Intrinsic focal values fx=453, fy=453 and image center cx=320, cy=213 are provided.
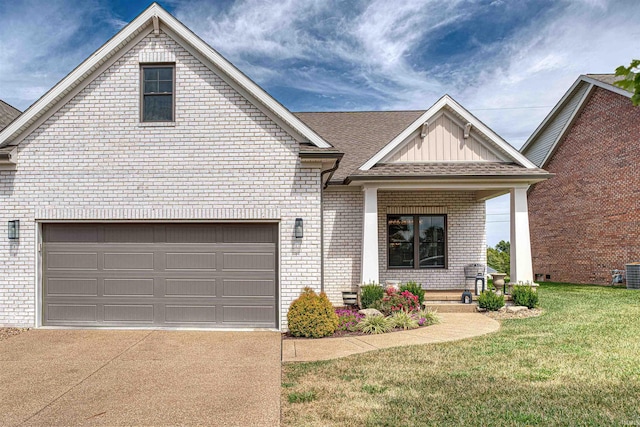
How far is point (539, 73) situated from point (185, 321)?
54.9 feet

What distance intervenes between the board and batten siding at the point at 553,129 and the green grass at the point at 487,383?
1379 cm

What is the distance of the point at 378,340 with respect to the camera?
8547 millimetres

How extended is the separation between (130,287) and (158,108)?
395 cm

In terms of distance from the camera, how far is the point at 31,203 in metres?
9.76

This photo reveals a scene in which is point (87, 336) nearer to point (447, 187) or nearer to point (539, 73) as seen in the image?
point (447, 187)

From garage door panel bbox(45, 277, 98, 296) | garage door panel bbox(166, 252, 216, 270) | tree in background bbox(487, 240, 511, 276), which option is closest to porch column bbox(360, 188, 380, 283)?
garage door panel bbox(166, 252, 216, 270)

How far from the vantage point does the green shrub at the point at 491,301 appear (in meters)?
11.6

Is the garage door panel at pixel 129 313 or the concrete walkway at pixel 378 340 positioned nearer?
the concrete walkway at pixel 378 340

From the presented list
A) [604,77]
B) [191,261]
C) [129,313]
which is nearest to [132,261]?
[129,313]

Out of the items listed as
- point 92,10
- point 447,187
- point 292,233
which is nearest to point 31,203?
point 292,233

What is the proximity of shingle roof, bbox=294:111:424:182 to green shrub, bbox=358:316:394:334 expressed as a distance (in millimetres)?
4742

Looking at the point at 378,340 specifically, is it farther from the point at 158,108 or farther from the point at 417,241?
the point at 158,108

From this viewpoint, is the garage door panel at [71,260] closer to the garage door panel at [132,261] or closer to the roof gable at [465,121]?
the garage door panel at [132,261]

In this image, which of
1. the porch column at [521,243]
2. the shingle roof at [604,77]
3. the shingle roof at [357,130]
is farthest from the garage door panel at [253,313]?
the shingle roof at [604,77]
